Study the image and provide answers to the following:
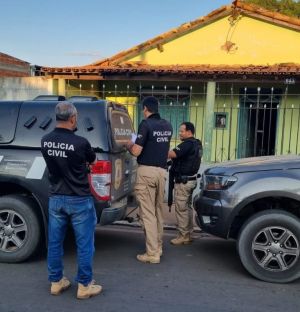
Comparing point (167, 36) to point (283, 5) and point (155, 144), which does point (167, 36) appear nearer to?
point (155, 144)

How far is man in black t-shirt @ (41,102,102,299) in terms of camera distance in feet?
12.4

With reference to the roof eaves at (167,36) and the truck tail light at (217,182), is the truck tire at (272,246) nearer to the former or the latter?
the truck tail light at (217,182)

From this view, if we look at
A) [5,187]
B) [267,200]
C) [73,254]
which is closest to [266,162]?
[267,200]

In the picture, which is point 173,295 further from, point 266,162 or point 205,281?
point 266,162

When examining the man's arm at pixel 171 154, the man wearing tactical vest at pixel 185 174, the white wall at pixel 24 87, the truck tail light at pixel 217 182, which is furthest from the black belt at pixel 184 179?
the white wall at pixel 24 87

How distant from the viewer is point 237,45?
40.0 ft

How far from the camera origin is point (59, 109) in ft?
12.4

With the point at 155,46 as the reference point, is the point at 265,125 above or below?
below

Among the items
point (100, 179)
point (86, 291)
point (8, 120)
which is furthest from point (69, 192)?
point (8, 120)

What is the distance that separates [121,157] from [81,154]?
119 cm

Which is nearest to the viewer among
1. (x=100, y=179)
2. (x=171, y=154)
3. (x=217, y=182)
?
(x=100, y=179)

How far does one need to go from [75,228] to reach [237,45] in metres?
Result: 9.62

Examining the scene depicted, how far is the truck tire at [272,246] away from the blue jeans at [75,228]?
160 cm

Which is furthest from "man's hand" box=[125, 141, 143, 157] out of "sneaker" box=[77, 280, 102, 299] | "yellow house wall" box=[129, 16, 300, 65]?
"yellow house wall" box=[129, 16, 300, 65]
